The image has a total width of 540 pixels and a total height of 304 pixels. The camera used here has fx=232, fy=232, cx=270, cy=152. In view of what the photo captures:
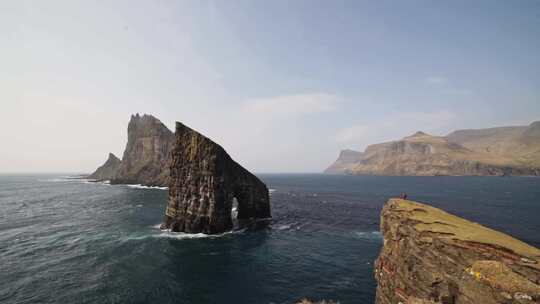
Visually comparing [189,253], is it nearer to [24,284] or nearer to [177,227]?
[177,227]

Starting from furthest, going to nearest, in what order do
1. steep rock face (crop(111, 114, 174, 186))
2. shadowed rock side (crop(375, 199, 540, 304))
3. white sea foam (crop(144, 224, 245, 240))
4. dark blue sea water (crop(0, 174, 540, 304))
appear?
steep rock face (crop(111, 114, 174, 186)) → white sea foam (crop(144, 224, 245, 240)) → dark blue sea water (crop(0, 174, 540, 304)) → shadowed rock side (crop(375, 199, 540, 304))

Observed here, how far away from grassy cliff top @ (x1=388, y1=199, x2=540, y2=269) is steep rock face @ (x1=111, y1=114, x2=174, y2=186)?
412 feet

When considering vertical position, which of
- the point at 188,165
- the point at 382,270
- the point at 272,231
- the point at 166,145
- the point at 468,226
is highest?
the point at 166,145

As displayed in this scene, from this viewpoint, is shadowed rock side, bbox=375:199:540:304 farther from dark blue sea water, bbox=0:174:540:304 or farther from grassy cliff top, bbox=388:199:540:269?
dark blue sea water, bbox=0:174:540:304

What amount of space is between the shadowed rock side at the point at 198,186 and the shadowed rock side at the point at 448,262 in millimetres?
35147

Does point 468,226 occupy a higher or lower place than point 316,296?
higher

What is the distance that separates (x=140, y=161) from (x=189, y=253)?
134535mm

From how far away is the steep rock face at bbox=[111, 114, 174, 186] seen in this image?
448 ft

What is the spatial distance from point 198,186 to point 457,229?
43.1m

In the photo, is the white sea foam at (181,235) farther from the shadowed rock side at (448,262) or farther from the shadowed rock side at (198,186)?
the shadowed rock side at (448,262)

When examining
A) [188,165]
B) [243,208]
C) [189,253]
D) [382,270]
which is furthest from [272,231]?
[382,270]

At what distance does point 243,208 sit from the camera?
191 feet

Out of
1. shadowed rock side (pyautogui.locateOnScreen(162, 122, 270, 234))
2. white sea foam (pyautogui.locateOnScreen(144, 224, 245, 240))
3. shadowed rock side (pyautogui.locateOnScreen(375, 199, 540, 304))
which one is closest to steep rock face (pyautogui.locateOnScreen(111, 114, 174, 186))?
shadowed rock side (pyautogui.locateOnScreen(162, 122, 270, 234))

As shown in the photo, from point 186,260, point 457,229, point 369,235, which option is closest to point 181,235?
point 186,260
